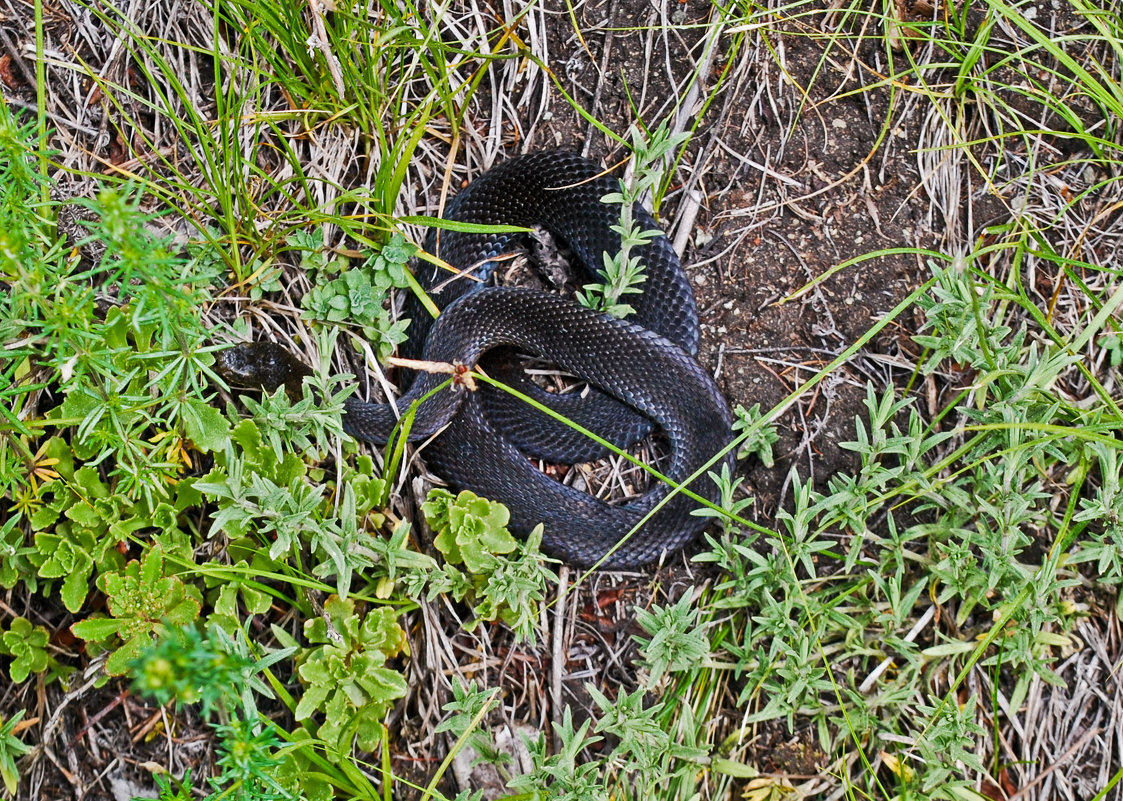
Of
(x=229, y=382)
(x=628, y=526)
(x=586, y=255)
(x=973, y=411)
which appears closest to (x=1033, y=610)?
(x=973, y=411)

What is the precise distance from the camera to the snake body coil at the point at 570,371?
11.2ft

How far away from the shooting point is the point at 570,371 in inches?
143

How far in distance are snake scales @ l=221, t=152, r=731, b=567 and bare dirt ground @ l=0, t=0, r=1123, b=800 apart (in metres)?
A: 0.19

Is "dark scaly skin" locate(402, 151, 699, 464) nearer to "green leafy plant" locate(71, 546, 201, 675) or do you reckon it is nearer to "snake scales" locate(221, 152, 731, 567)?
"snake scales" locate(221, 152, 731, 567)

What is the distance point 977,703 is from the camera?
10.8ft

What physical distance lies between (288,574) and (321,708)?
54cm

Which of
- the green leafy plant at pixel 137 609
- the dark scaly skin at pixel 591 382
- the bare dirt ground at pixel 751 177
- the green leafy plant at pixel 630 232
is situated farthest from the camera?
the bare dirt ground at pixel 751 177

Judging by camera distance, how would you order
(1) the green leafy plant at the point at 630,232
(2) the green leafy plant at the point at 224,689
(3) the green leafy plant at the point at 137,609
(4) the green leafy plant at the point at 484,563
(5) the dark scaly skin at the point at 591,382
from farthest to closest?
1. (5) the dark scaly skin at the point at 591,382
2. (1) the green leafy plant at the point at 630,232
3. (4) the green leafy plant at the point at 484,563
4. (3) the green leafy plant at the point at 137,609
5. (2) the green leafy plant at the point at 224,689

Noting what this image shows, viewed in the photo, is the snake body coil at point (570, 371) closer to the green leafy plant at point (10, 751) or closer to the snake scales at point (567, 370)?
the snake scales at point (567, 370)

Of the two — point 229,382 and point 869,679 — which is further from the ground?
point 229,382

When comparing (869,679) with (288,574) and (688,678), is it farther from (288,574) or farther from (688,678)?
(288,574)

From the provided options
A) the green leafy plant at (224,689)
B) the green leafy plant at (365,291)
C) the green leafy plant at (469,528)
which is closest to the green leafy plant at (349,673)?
the green leafy plant at (224,689)

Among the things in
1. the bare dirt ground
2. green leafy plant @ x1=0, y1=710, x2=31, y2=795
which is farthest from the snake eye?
green leafy plant @ x1=0, y1=710, x2=31, y2=795

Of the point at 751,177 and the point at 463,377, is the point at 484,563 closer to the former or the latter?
the point at 463,377
